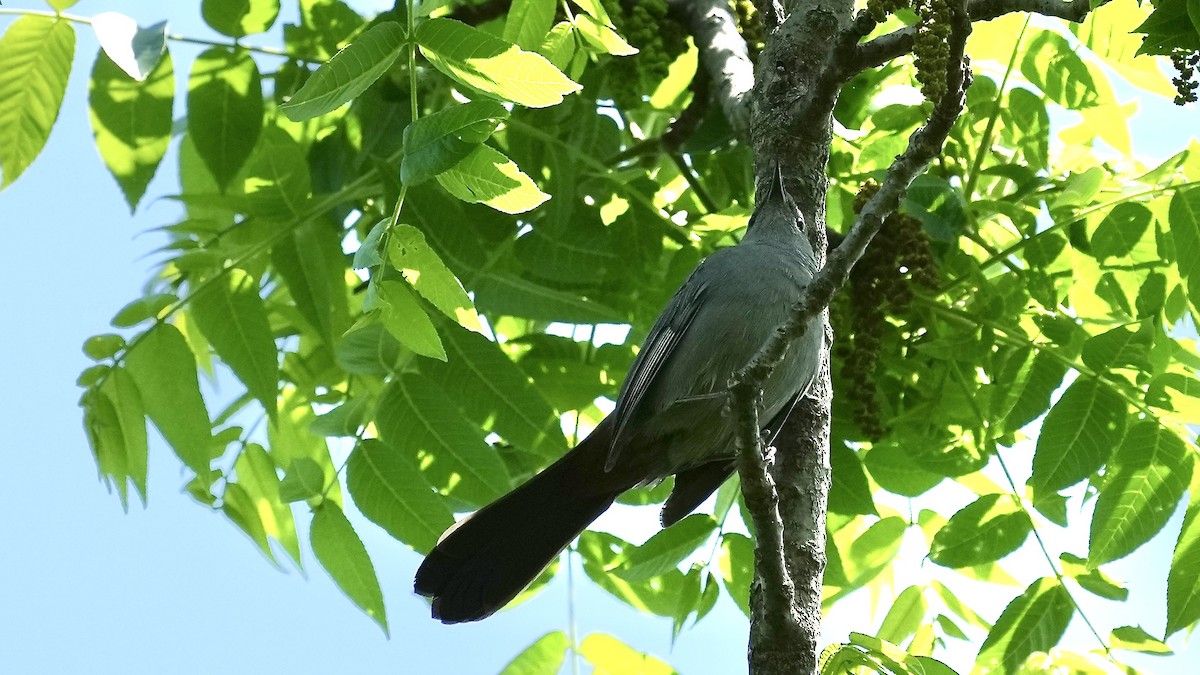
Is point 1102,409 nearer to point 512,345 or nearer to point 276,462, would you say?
point 512,345

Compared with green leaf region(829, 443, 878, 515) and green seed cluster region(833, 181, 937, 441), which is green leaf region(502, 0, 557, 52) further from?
green leaf region(829, 443, 878, 515)

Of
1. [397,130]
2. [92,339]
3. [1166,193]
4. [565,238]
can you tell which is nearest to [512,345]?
[565,238]

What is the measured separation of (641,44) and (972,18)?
1.40 metres

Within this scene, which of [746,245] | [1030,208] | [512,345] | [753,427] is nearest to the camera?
[753,427]

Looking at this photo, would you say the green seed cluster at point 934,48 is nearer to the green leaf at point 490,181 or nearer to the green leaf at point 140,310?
the green leaf at point 490,181

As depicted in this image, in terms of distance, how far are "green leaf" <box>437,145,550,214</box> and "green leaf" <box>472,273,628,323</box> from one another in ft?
2.52

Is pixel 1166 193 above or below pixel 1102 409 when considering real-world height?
above

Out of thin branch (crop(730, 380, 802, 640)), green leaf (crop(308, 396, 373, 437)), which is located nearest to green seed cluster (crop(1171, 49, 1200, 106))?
thin branch (crop(730, 380, 802, 640))

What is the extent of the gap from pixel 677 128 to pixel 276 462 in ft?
5.59

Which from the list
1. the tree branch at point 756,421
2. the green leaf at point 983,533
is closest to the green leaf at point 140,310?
the tree branch at point 756,421

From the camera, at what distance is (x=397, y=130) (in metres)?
3.57

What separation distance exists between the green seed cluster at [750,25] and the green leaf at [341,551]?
2042 mm

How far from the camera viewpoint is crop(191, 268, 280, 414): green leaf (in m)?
3.18

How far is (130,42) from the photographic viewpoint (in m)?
2.85
